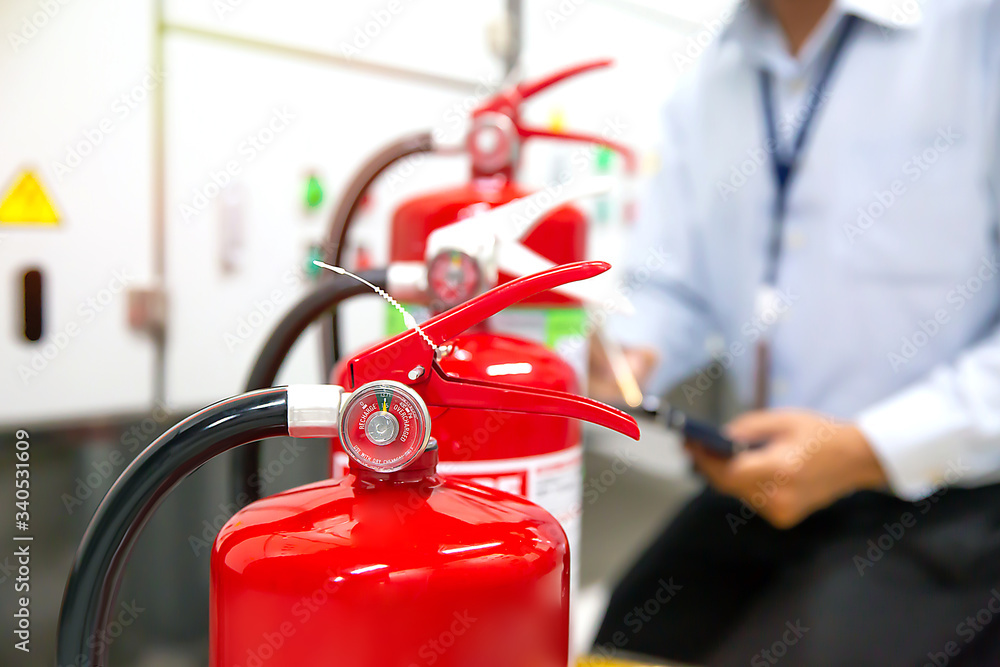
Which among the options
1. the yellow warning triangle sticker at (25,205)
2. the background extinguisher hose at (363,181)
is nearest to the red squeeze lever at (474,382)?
the background extinguisher hose at (363,181)

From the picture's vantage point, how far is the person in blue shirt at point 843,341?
2.03ft

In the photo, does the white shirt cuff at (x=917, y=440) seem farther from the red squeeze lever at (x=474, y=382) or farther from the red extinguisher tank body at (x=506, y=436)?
the red squeeze lever at (x=474, y=382)

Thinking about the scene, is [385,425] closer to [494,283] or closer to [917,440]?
[494,283]

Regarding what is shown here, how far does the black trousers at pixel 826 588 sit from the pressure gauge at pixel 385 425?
0.49m

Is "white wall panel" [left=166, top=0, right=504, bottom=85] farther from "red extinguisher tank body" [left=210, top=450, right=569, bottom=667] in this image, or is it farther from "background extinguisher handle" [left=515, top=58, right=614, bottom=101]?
"red extinguisher tank body" [left=210, top=450, right=569, bottom=667]

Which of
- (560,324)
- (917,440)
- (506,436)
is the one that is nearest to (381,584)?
(506,436)

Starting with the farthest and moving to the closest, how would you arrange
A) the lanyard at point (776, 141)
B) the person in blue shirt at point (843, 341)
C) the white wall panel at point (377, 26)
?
1. the white wall panel at point (377, 26)
2. the lanyard at point (776, 141)
3. the person in blue shirt at point (843, 341)

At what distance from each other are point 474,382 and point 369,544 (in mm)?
73

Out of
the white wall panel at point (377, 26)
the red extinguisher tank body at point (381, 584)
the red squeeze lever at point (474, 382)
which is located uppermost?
the white wall panel at point (377, 26)

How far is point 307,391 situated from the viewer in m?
0.26

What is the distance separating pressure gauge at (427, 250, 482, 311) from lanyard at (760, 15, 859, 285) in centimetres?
50

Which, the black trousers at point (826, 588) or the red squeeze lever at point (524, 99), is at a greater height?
the red squeeze lever at point (524, 99)

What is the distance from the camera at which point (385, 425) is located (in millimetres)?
266

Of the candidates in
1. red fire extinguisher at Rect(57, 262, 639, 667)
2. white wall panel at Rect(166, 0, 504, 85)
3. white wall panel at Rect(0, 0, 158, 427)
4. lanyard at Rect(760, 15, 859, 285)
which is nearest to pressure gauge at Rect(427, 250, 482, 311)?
red fire extinguisher at Rect(57, 262, 639, 667)
